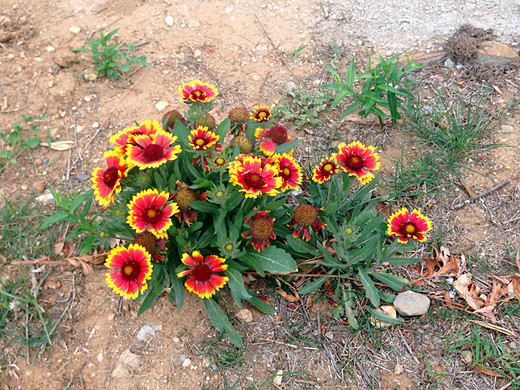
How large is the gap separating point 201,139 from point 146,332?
3.49ft

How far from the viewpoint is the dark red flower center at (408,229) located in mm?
1938

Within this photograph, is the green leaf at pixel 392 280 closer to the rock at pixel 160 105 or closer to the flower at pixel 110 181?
the flower at pixel 110 181

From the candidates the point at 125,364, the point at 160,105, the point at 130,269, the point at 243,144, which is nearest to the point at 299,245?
the point at 243,144

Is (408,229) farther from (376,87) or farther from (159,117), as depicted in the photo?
(159,117)

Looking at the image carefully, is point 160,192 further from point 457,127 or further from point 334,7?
point 334,7

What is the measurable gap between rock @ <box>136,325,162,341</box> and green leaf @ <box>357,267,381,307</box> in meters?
1.08

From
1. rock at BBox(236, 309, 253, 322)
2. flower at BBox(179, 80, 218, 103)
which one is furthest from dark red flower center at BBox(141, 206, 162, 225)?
rock at BBox(236, 309, 253, 322)

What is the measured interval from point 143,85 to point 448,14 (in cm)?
253

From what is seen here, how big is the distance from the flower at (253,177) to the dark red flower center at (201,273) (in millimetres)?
408

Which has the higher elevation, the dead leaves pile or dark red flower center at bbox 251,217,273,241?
dark red flower center at bbox 251,217,273,241

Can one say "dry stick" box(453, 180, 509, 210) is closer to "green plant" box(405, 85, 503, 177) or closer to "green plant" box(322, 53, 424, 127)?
"green plant" box(405, 85, 503, 177)

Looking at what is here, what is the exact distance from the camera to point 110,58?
10.4ft

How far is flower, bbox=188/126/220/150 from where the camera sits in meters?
1.86

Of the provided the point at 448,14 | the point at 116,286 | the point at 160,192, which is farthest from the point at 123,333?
the point at 448,14
